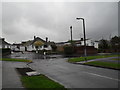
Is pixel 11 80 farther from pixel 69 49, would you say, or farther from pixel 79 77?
pixel 69 49

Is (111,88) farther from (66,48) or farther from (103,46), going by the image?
(103,46)

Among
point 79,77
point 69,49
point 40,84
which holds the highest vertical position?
point 69,49

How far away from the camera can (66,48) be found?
44.9 meters

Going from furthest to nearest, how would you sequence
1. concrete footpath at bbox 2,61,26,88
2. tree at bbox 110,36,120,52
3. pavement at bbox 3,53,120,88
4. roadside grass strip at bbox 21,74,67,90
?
tree at bbox 110,36,120,52 < pavement at bbox 3,53,120,88 < concrete footpath at bbox 2,61,26,88 < roadside grass strip at bbox 21,74,67,90

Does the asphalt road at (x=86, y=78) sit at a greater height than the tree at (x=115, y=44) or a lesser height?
lesser

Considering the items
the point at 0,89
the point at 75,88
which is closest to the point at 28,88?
the point at 0,89

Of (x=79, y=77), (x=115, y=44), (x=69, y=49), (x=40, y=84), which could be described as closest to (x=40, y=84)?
(x=40, y=84)

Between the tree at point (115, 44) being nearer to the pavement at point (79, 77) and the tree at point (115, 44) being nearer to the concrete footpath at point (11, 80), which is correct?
the pavement at point (79, 77)

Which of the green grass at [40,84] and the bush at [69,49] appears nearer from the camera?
the green grass at [40,84]

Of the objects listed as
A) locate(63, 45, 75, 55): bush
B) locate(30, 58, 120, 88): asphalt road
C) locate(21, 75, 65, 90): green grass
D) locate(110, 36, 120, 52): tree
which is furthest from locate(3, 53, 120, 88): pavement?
locate(110, 36, 120, 52): tree

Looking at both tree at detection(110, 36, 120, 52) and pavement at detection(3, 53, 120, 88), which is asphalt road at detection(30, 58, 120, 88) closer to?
pavement at detection(3, 53, 120, 88)

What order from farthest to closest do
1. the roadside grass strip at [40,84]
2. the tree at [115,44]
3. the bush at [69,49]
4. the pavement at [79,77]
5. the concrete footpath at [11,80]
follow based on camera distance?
the tree at [115,44] → the bush at [69,49] → the pavement at [79,77] → the concrete footpath at [11,80] → the roadside grass strip at [40,84]

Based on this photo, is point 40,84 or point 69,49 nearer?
point 40,84

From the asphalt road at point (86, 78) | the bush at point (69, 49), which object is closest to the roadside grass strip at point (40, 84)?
the asphalt road at point (86, 78)
